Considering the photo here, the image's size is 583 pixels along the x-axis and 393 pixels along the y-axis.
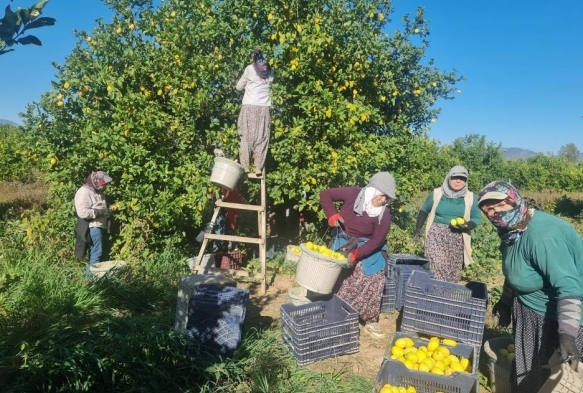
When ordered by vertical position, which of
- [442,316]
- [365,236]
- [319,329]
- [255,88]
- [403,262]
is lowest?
[319,329]

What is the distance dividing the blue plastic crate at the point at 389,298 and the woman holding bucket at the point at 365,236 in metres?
0.69

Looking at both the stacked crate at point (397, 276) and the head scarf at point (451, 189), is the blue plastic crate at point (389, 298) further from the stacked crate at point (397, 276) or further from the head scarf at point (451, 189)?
the head scarf at point (451, 189)

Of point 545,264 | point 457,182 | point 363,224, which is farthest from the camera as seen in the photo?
point 457,182

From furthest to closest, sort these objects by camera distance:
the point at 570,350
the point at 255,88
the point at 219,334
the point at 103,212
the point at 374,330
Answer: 1. the point at 103,212
2. the point at 255,88
3. the point at 374,330
4. the point at 219,334
5. the point at 570,350

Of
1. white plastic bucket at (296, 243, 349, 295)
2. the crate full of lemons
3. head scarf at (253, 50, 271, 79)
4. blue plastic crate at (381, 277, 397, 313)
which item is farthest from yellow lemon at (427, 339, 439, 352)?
head scarf at (253, 50, 271, 79)

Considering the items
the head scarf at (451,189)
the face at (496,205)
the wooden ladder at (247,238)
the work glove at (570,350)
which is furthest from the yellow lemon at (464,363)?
the wooden ladder at (247,238)

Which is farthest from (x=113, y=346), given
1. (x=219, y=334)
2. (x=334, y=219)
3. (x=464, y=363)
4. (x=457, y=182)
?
(x=457, y=182)

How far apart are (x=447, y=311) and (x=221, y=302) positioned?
2.03 metres

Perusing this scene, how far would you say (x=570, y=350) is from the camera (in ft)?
8.37

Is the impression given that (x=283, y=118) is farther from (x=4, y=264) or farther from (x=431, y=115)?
(x=4, y=264)

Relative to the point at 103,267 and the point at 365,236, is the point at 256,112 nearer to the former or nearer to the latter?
the point at 365,236

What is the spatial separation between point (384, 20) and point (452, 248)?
3.90m

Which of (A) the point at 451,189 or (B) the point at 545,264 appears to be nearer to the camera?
(B) the point at 545,264

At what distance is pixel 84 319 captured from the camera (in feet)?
14.0
